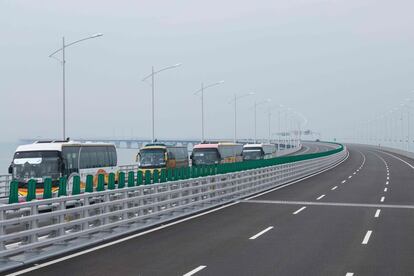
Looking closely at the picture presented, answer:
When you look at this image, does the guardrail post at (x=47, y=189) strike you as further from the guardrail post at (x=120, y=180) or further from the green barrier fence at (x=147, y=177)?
the guardrail post at (x=120, y=180)

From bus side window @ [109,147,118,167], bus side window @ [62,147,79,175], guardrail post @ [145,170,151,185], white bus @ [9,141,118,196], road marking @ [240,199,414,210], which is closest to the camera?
guardrail post @ [145,170,151,185]

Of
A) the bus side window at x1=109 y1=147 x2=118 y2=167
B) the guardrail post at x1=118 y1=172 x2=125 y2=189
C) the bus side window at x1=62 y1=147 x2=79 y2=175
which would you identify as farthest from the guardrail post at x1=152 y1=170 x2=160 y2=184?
the bus side window at x1=109 y1=147 x2=118 y2=167

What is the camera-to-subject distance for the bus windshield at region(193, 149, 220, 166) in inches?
1793

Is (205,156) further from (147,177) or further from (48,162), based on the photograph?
(147,177)

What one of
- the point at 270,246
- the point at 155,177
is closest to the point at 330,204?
A: the point at 155,177

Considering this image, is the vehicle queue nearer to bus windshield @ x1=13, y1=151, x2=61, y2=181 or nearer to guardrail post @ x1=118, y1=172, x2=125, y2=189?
bus windshield @ x1=13, y1=151, x2=61, y2=181

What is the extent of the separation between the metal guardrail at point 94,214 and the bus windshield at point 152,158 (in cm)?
1138

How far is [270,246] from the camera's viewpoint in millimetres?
13688

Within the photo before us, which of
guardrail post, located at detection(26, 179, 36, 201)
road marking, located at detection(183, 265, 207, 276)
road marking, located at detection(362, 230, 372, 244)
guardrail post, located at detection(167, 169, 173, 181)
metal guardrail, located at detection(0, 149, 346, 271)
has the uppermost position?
guardrail post, located at detection(26, 179, 36, 201)

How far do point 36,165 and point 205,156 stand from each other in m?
21.5

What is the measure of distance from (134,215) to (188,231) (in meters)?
2.31

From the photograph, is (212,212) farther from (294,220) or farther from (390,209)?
(390,209)

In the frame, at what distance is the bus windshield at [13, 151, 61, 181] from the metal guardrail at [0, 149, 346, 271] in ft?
22.0

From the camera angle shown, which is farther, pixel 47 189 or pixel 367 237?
pixel 367 237
